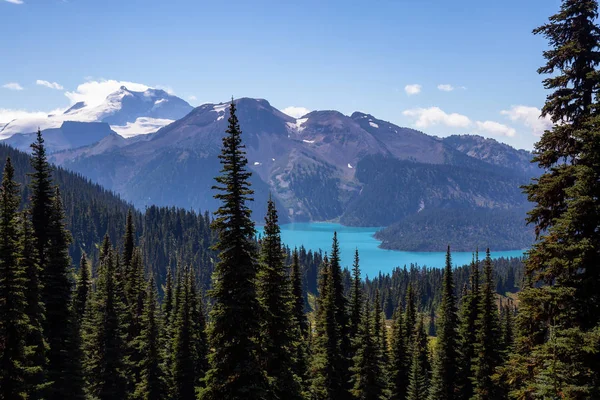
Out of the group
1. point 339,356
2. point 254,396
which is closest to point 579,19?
point 254,396

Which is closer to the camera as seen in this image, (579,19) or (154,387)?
(579,19)

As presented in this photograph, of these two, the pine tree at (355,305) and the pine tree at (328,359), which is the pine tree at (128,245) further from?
the pine tree at (328,359)

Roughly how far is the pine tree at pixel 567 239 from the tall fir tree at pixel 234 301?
11.7 metres

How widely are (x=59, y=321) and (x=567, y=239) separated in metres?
39.5

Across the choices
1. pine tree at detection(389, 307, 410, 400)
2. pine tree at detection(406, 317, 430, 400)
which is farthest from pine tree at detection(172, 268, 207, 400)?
pine tree at detection(389, 307, 410, 400)

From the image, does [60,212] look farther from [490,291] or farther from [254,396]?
[490,291]

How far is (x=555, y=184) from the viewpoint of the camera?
18.7 meters

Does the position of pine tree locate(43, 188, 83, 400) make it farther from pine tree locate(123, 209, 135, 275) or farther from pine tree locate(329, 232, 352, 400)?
pine tree locate(123, 209, 135, 275)

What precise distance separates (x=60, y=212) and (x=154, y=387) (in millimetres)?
21024

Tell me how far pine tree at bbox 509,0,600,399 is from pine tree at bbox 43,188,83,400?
3352 centimetres

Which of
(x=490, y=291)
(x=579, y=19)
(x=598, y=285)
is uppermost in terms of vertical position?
(x=579, y=19)

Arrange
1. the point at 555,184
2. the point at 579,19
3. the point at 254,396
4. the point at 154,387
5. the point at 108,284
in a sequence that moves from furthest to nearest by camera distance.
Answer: the point at 154,387, the point at 108,284, the point at 254,396, the point at 579,19, the point at 555,184

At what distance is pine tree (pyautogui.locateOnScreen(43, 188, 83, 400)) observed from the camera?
37.8 m

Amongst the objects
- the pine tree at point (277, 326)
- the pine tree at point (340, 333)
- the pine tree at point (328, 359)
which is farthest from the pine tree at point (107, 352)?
the pine tree at point (277, 326)
